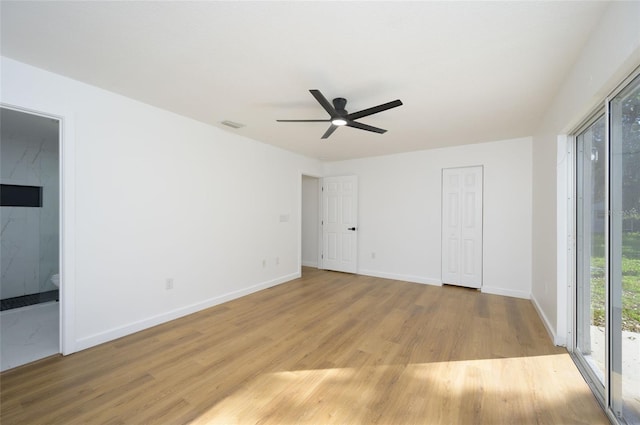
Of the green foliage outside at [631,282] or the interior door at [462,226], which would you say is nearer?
the green foliage outside at [631,282]

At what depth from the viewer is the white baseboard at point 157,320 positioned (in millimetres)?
2467

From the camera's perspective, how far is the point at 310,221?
20.7 ft

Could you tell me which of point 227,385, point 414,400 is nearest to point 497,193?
point 414,400

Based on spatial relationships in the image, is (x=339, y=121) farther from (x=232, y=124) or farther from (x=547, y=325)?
(x=547, y=325)

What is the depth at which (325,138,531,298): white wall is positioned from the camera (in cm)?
405

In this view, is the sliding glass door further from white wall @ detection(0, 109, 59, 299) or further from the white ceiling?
white wall @ detection(0, 109, 59, 299)

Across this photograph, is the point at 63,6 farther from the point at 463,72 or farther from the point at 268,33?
the point at 463,72

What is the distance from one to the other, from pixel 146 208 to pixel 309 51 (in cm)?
242

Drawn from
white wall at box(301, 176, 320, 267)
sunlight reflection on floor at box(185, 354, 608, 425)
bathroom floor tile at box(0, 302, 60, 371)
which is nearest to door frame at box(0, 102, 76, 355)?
bathroom floor tile at box(0, 302, 60, 371)

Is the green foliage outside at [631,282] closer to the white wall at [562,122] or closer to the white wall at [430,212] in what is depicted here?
the white wall at [562,122]

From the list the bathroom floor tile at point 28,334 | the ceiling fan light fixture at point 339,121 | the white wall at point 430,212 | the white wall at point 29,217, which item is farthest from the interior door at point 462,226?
the white wall at point 29,217

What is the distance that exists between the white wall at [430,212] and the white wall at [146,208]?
7.48 feet

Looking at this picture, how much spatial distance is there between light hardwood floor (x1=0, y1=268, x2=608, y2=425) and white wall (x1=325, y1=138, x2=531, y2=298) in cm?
114

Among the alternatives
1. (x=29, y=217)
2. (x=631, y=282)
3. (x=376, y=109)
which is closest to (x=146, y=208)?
(x=29, y=217)
